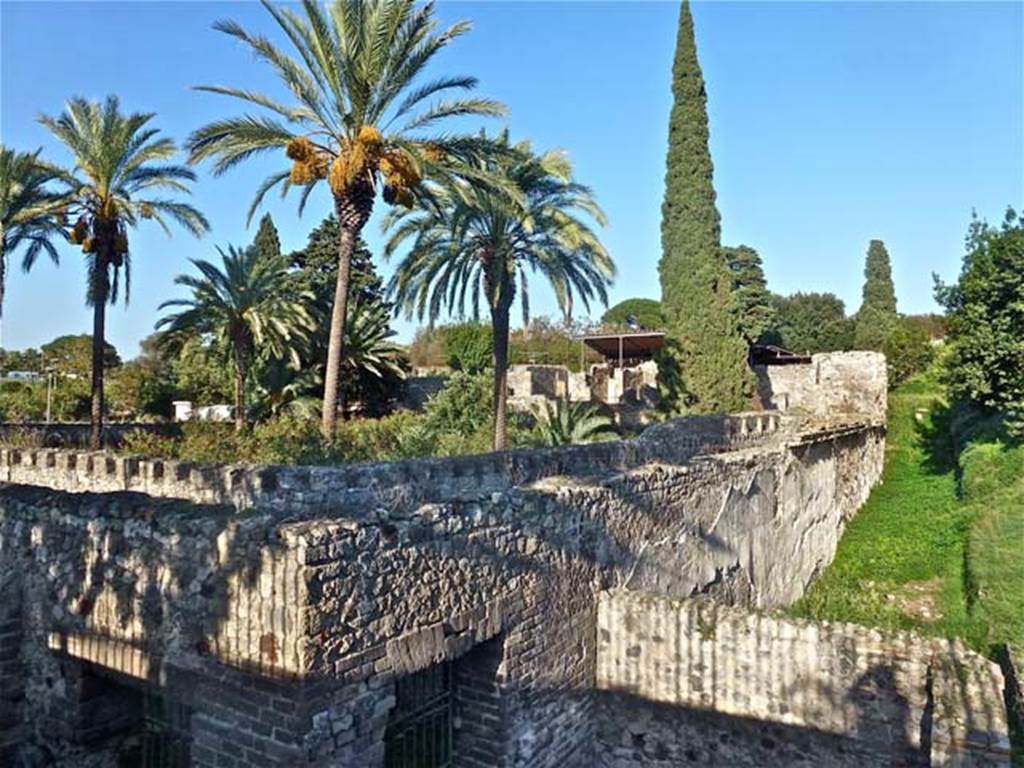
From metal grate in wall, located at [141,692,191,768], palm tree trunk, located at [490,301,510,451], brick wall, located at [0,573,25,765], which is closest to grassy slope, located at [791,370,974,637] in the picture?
palm tree trunk, located at [490,301,510,451]

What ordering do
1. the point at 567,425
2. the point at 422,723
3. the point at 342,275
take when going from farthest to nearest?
1. the point at 567,425
2. the point at 342,275
3. the point at 422,723

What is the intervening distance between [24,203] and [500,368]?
11413mm

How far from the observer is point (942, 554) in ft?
40.0

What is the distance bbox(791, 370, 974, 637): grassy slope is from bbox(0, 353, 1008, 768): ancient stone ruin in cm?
405

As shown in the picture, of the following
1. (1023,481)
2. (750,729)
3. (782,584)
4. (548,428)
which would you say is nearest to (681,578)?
(750,729)

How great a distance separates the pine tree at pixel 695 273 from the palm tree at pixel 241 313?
11.0 meters

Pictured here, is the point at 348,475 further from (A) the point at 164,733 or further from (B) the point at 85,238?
(B) the point at 85,238

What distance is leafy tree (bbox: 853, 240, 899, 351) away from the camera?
1657 inches

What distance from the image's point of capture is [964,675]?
175 inches

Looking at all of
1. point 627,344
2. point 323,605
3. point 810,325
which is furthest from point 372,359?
point 810,325

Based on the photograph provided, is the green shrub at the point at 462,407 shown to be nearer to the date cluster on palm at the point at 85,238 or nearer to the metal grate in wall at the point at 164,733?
the date cluster on palm at the point at 85,238

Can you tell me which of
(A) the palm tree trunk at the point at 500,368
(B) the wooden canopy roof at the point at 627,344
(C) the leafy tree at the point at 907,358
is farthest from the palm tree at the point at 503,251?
(C) the leafy tree at the point at 907,358

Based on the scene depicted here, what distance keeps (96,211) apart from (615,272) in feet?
35.8

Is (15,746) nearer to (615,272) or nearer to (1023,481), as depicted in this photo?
(1023,481)
